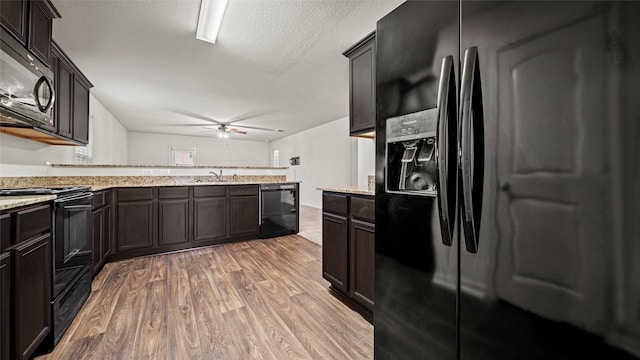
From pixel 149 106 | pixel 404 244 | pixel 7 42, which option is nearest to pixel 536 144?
pixel 404 244

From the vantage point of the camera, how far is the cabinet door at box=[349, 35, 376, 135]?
221 cm

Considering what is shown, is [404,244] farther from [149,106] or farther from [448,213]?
[149,106]

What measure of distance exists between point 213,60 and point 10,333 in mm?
2787

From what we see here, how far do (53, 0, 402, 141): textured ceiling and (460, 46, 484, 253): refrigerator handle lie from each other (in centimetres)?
156

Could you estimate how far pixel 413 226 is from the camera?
1061 mm

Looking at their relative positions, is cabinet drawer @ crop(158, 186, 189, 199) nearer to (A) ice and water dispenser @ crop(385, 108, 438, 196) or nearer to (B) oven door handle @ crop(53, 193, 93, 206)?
(B) oven door handle @ crop(53, 193, 93, 206)

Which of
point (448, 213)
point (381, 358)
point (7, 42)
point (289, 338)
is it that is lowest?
point (289, 338)

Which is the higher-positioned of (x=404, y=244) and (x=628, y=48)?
(x=628, y=48)

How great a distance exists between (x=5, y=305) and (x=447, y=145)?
6.83 ft

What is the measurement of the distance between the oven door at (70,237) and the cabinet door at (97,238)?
338 mm

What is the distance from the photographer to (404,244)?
110 centimetres

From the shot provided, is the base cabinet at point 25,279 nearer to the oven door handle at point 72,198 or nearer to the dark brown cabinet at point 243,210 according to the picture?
the oven door handle at point 72,198

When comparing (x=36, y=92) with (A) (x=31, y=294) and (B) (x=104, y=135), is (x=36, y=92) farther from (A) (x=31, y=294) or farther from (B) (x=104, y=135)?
(B) (x=104, y=135)

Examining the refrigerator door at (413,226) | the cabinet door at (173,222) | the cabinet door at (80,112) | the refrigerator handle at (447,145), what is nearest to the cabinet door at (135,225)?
the cabinet door at (173,222)
